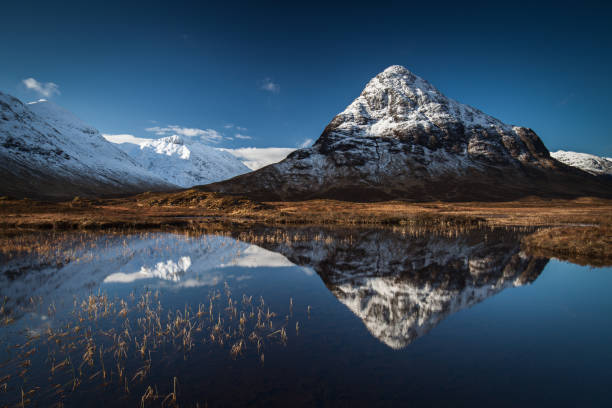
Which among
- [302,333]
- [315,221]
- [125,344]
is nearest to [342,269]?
[302,333]

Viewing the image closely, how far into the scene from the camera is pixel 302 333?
10.2 m

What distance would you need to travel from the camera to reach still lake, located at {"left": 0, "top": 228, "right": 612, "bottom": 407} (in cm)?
696

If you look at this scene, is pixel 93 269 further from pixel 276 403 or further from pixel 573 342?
pixel 573 342

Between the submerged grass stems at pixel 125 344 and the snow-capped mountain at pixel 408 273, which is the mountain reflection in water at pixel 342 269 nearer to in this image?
the snow-capped mountain at pixel 408 273

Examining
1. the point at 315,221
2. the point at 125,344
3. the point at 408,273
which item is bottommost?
the point at 125,344

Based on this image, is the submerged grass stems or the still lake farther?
the still lake

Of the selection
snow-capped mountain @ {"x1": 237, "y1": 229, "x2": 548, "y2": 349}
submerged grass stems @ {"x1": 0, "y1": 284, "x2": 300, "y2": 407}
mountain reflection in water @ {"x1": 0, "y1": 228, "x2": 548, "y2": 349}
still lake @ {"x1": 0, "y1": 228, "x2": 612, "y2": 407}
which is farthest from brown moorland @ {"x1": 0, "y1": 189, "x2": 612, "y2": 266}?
submerged grass stems @ {"x1": 0, "y1": 284, "x2": 300, "y2": 407}

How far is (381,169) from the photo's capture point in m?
194

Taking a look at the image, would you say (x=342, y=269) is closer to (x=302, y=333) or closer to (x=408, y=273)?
(x=408, y=273)

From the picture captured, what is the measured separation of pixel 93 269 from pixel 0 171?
237 m

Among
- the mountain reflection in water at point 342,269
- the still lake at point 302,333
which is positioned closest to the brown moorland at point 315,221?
the mountain reflection in water at point 342,269

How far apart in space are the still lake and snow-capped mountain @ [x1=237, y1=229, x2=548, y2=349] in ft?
0.41

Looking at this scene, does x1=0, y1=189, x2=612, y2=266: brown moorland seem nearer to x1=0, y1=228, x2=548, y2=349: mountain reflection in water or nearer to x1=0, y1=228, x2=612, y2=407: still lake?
x1=0, y1=228, x2=548, y2=349: mountain reflection in water

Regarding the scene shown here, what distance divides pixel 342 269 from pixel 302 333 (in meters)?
10.1
